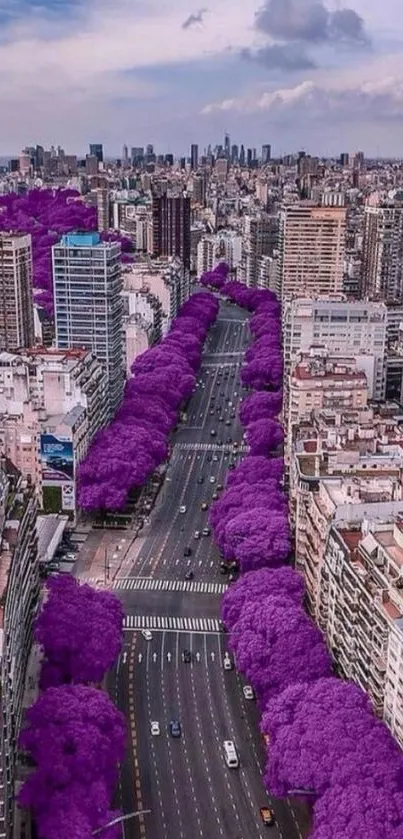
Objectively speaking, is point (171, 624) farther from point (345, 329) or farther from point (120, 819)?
point (345, 329)

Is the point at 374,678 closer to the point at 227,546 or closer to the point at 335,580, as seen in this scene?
the point at 335,580

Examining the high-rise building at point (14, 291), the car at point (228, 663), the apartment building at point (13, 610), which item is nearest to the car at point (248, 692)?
the car at point (228, 663)

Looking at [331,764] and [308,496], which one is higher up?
[308,496]

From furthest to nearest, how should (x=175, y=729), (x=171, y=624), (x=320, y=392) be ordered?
(x=320, y=392)
(x=171, y=624)
(x=175, y=729)

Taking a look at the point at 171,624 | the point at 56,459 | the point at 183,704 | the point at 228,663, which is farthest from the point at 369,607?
the point at 56,459

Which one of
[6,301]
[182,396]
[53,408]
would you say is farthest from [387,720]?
[6,301]

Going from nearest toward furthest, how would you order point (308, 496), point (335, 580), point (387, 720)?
point (387, 720) < point (335, 580) < point (308, 496)

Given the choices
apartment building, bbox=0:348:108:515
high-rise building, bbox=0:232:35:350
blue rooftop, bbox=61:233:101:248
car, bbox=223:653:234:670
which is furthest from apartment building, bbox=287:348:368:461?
high-rise building, bbox=0:232:35:350
